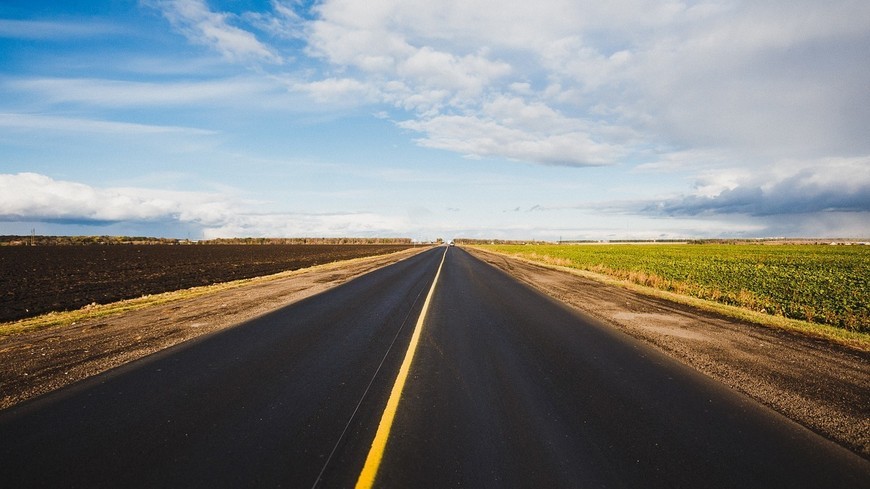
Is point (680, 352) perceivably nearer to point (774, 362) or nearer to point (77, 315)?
point (774, 362)

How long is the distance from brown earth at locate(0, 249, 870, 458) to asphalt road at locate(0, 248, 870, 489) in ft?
1.68

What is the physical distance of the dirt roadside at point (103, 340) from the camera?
19.7ft

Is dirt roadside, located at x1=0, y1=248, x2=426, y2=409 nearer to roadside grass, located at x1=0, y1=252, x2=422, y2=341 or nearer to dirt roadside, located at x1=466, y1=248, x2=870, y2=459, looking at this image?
roadside grass, located at x1=0, y1=252, x2=422, y2=341

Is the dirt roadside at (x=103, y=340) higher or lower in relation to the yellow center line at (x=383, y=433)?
lower

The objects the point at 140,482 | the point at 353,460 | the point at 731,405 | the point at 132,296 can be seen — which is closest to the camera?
the point at 140,482

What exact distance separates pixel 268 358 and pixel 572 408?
194 inches

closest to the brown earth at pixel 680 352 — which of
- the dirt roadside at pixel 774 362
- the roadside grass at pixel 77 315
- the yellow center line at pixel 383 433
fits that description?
the dirt roadside at pixel 774 362

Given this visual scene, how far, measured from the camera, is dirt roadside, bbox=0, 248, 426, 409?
6.00 m

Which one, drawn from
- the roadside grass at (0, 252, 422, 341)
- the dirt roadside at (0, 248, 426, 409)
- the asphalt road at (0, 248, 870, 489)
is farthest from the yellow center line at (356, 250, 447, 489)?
the roadside grass at (0, 252, 422, 341)

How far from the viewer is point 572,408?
4.95 meters

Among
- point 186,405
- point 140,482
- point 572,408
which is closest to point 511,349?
point 572,408

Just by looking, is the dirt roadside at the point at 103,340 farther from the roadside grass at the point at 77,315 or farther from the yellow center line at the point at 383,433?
the yellow center line at the point at 383,433

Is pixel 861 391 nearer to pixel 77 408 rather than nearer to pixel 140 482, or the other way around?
pixel 140 482

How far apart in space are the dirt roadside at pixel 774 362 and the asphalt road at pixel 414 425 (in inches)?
18.2
